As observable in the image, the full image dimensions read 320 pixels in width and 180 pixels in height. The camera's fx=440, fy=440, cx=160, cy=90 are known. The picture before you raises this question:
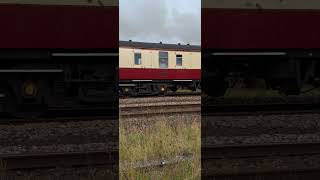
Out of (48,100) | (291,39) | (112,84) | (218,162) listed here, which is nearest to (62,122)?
(48,100)

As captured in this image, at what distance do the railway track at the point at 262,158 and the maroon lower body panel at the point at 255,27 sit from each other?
7.47 feet

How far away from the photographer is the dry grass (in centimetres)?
518

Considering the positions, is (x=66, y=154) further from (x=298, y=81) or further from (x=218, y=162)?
(x=298, y=81)

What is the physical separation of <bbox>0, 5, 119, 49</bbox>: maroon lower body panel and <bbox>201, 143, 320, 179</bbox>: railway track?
2772 mm

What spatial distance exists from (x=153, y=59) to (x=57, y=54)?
13101 mm

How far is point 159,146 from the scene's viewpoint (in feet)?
21.0

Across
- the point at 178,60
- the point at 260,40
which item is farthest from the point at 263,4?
the point at 178,60

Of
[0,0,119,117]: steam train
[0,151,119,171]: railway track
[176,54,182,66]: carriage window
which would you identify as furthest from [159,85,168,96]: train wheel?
[0,151,119,171]: railway track

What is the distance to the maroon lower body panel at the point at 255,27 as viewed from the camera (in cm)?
764

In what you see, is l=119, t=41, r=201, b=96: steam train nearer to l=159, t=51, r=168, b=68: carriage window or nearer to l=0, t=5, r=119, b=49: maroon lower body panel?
l=159, t=51, r=168, b=68: carriage window

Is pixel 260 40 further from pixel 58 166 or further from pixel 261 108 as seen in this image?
pixel 58 166

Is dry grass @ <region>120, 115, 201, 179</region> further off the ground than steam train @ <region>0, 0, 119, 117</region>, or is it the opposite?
steam train @ <region>0, 0, 119, 117</region>

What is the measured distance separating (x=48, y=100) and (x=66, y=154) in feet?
9.94

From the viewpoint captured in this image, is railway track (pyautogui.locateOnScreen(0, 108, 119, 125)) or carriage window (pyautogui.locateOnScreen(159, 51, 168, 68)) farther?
carriage window (pyautogui.locateOnScreen(159, 51, 168, 68))
